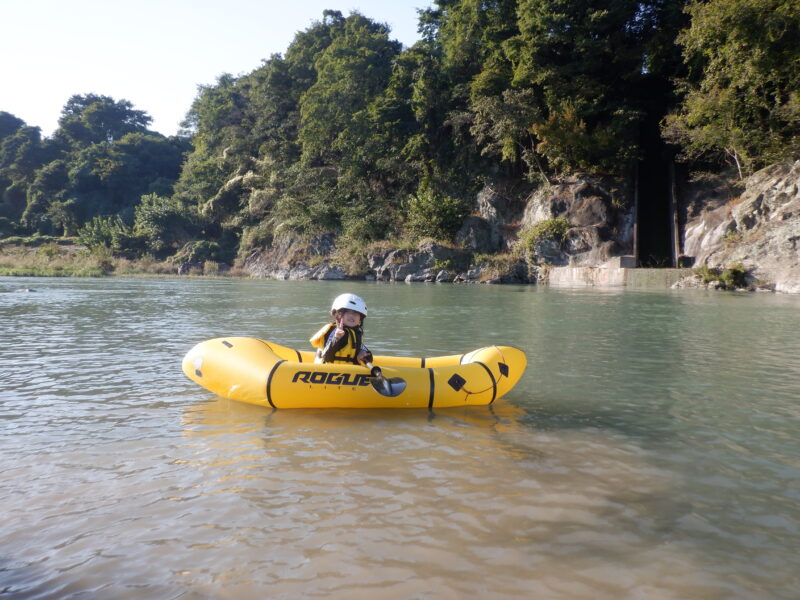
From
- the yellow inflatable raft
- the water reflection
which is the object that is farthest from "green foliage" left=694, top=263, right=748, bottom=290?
the water reflection

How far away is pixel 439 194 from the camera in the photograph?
3466 centimetres

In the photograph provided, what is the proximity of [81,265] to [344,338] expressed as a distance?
3997 cm

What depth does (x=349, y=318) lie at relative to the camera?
5.48 m

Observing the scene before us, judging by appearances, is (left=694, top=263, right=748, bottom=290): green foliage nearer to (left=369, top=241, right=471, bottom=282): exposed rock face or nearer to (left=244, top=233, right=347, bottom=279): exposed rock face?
(left=369, top=241, right=471, bottom=282): exposed rock face

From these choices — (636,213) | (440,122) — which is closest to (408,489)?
(636,213)

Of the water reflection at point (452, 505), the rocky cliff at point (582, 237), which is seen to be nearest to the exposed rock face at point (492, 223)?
the rocky cliff at point (582, 237)

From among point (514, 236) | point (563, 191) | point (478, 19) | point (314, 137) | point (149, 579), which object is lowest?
point (149, 579)

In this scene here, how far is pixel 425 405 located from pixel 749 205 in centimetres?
2206

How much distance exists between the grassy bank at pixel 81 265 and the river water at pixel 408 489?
33.8m

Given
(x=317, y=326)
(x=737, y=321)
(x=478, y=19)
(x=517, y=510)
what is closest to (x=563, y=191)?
(x=478, y=19)

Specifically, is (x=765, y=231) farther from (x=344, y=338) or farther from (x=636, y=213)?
(x=344, y=338)

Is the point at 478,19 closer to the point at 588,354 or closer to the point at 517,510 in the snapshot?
the point at 588,354

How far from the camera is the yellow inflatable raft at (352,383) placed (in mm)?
5094

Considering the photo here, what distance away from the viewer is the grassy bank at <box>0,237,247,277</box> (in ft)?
119
